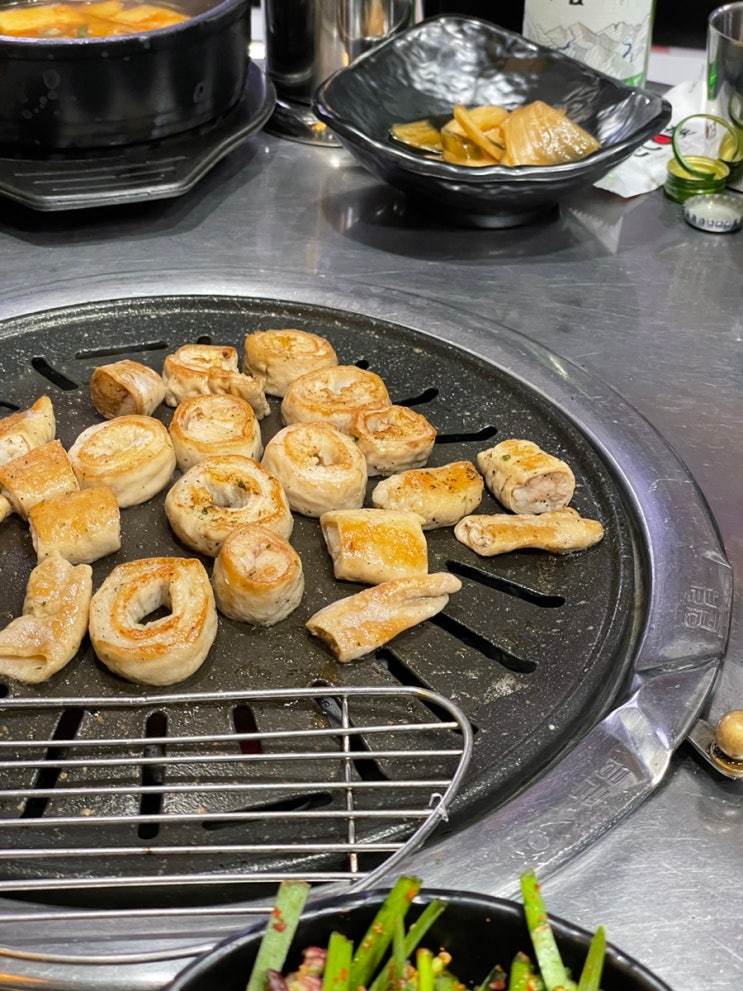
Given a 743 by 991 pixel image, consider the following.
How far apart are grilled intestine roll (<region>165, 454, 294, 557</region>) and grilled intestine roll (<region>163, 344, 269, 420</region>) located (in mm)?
212

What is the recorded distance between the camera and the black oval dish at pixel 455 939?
899mm

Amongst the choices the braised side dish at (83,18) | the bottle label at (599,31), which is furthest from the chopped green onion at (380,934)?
the bottle label at (599,31)

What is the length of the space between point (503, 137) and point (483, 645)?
4.53 ft

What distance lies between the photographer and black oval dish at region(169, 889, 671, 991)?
2.95ft

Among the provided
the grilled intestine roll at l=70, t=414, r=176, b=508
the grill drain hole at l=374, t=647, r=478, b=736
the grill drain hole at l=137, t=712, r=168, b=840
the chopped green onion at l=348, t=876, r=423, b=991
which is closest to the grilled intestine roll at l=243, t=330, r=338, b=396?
the grilled intestine roll at l=70, t=414, r=176, b=508

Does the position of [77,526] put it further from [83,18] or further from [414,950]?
[83,18]

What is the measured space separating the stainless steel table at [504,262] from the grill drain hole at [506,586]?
255 millimetres

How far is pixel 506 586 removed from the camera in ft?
5.08

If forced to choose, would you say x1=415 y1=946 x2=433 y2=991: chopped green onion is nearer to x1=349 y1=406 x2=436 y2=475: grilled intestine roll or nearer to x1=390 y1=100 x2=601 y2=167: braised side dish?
x1=349 y1=406 x2=436 y2=475: grilled intestine roll

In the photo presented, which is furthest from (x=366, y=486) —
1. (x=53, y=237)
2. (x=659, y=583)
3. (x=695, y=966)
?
→ (x=53, y=237)

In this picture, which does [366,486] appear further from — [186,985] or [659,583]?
[186,985]

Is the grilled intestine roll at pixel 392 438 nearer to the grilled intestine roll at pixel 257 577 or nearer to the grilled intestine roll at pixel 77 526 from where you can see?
the grilled intestine roll at pixel 257 577

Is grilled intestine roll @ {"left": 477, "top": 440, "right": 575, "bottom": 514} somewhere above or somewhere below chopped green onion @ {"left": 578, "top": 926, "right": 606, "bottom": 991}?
below

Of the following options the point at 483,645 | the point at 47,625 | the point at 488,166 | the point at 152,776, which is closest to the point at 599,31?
the point at 488,166
